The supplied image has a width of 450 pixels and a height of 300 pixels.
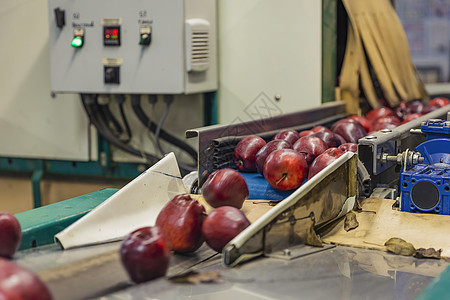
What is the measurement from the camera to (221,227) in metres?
1.10

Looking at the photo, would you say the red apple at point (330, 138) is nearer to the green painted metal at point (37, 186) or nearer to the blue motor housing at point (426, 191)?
the blue motor housing at point (426, 191)

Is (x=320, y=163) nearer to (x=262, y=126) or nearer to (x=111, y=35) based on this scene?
(x=262, y=126)

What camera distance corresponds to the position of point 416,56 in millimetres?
5480

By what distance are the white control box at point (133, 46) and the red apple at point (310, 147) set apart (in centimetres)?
103

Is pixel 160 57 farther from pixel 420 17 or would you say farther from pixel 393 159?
pixel 420 17

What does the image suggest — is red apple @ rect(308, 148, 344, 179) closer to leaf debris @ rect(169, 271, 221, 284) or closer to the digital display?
leaf debris @ rect(169, 271, 221, 284)

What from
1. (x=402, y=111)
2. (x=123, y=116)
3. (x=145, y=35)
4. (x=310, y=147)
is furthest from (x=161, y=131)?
(x=310, y=147)

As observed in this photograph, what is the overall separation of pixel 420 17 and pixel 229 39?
317 cm

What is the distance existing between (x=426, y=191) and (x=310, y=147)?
359 mm

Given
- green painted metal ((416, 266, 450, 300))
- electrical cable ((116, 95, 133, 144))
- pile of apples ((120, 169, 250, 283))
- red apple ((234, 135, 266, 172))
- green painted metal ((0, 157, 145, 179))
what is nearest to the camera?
green painted metal ((416, 266, 450, 300))

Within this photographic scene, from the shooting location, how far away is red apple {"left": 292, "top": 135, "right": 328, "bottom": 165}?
1.59 meters

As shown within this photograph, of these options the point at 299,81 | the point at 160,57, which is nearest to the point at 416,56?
the point at 299,81

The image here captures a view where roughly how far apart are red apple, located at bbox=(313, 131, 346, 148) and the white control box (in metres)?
0.91

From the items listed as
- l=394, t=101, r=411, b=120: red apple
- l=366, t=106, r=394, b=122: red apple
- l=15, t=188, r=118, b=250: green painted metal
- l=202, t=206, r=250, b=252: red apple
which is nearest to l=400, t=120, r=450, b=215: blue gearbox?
l=202, t=206, r=250, b=252: red apple
